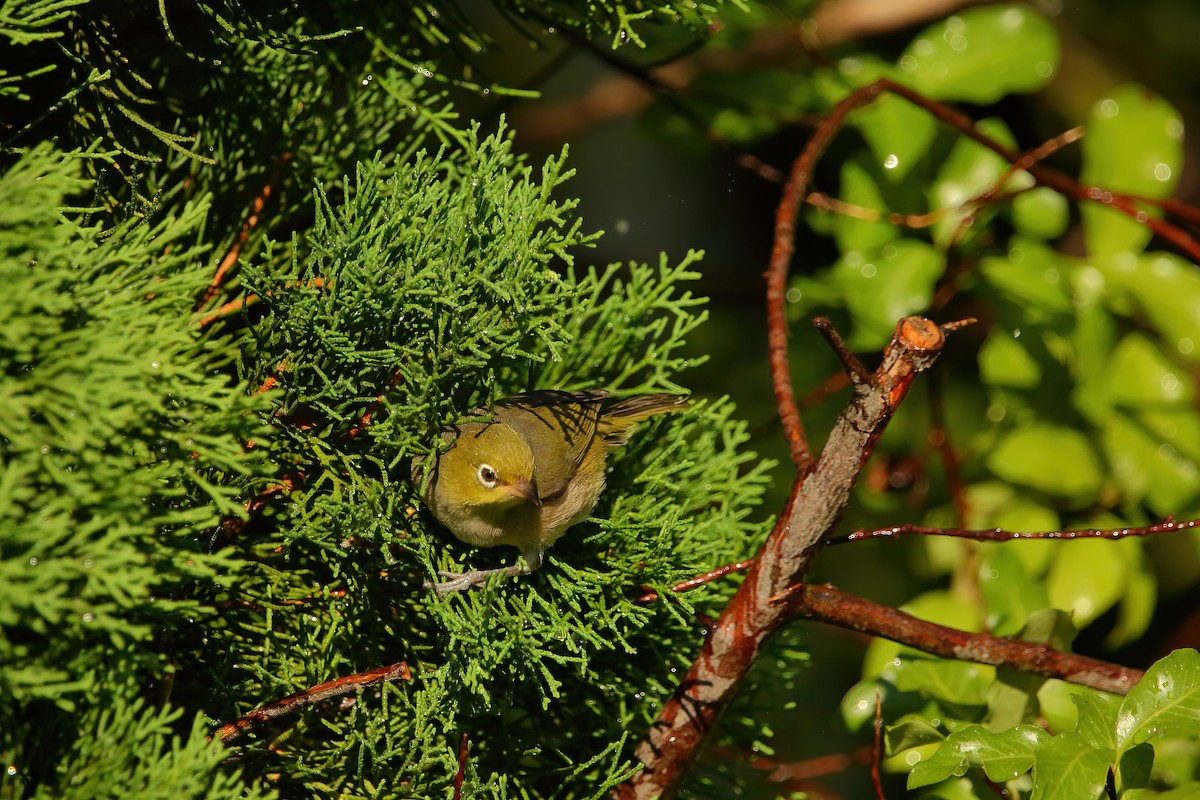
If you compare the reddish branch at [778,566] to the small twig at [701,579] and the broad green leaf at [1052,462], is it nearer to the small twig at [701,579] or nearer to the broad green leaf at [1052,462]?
the small twig at [701,579]

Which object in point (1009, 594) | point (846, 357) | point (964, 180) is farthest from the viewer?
point (964, 180)

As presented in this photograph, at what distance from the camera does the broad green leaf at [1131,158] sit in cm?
244

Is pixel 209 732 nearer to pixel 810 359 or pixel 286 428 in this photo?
pixel 286 428

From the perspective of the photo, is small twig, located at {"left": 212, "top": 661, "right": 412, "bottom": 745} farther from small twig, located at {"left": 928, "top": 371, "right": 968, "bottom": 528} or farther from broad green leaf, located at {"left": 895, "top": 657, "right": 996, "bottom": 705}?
small twig, located at {"left": 928, "top": 371, "right": 968, "bottom": 528}

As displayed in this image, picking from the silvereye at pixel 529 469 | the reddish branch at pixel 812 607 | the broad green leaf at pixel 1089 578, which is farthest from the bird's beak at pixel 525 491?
the broad green leaf at pixel 1089 578

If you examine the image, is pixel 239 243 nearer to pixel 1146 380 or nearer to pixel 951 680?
pixel 951 680

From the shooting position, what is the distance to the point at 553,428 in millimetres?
1744

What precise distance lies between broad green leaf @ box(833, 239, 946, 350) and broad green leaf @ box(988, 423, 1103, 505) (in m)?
0.44

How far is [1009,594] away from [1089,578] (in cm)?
43

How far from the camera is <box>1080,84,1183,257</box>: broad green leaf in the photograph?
2.44m

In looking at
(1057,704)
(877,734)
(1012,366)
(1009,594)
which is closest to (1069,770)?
(877,734)

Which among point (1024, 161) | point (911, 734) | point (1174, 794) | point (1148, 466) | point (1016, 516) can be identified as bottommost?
point (1016, 516)

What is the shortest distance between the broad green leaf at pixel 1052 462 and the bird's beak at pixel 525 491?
128 centimetres

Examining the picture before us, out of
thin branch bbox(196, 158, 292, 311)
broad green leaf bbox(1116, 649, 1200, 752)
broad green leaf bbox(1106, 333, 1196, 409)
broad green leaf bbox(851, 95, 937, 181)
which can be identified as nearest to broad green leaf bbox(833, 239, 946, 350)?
broad green leaf bbox(851, 95, 937, 181)
